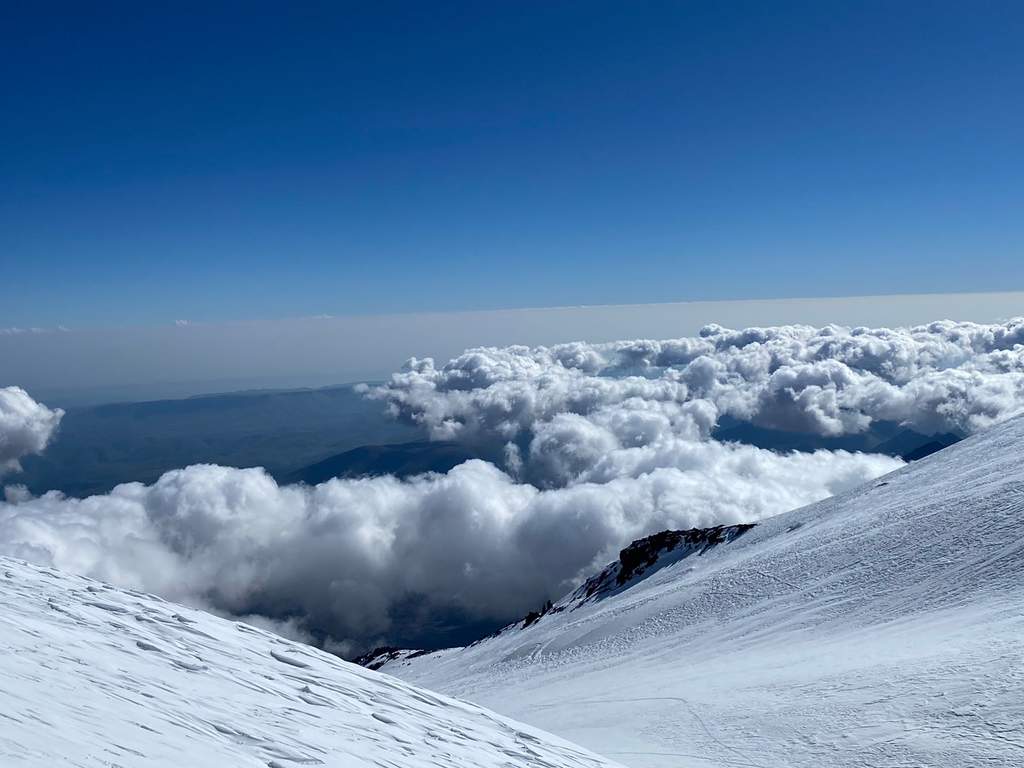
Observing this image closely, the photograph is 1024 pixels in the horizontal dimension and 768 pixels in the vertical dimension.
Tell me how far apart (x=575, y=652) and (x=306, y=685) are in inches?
1080

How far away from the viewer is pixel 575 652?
3628 cm

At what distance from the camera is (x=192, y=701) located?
30.4 feet

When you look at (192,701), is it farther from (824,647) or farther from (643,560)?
(643,560)

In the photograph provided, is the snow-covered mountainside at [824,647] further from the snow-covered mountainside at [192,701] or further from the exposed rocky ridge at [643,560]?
the exposed rocky ridge at [643,560]

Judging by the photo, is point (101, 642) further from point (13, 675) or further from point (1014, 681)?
point (1014, 681)

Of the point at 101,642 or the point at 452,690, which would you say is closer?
the point at 101,642

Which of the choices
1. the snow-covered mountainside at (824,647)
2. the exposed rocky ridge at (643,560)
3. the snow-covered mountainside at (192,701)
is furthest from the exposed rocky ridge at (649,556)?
the snow-covered mountainside at (192,701)

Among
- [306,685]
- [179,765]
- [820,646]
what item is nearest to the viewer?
[179,765]

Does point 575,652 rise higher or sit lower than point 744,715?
lower

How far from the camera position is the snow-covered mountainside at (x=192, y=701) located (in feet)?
22.9

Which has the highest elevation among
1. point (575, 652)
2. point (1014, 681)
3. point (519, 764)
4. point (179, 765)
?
point (179, 765)

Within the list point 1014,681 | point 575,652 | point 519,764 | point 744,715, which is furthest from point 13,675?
point 575,652

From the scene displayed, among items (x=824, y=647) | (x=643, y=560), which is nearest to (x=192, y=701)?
(x=824, y=647)

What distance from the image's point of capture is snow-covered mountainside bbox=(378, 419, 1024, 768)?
13578 mm
